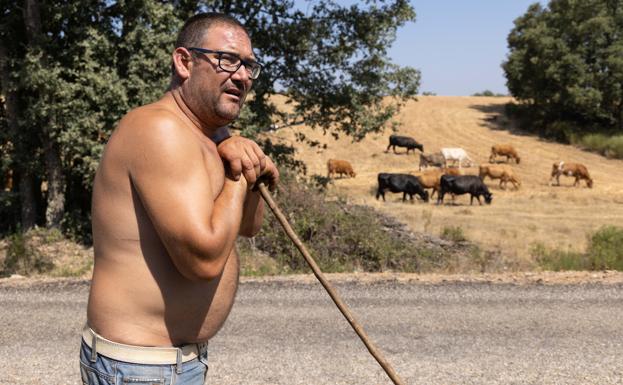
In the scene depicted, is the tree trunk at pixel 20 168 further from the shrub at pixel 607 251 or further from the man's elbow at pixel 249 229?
the man's elbow at pixel 249 229

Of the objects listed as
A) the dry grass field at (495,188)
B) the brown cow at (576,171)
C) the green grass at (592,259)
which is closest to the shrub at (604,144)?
the dry grass field at (495,188)

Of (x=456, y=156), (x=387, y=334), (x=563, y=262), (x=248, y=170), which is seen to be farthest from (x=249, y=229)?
(x=456, y=156)

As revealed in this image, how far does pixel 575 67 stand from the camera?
1672 inches

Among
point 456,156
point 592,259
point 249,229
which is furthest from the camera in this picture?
point 456,156

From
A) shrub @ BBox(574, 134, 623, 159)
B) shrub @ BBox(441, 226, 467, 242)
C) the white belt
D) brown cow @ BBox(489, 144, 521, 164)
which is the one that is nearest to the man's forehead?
the white belt

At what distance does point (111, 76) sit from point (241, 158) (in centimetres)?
1175

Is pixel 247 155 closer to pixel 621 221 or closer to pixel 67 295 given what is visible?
pixel 67 295

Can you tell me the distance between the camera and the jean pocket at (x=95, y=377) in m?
2.35

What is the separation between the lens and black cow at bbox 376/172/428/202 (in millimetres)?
27484

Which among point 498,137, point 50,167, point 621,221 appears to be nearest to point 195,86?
point 50,167

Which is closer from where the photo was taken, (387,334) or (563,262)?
(387,334)

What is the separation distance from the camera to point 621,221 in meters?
21.8

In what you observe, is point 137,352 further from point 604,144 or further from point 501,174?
point 604,144

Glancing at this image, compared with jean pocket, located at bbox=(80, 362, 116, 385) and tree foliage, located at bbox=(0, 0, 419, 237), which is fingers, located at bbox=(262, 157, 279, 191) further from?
tree foliage, located at bbox=(0, 0, 419, 237)
